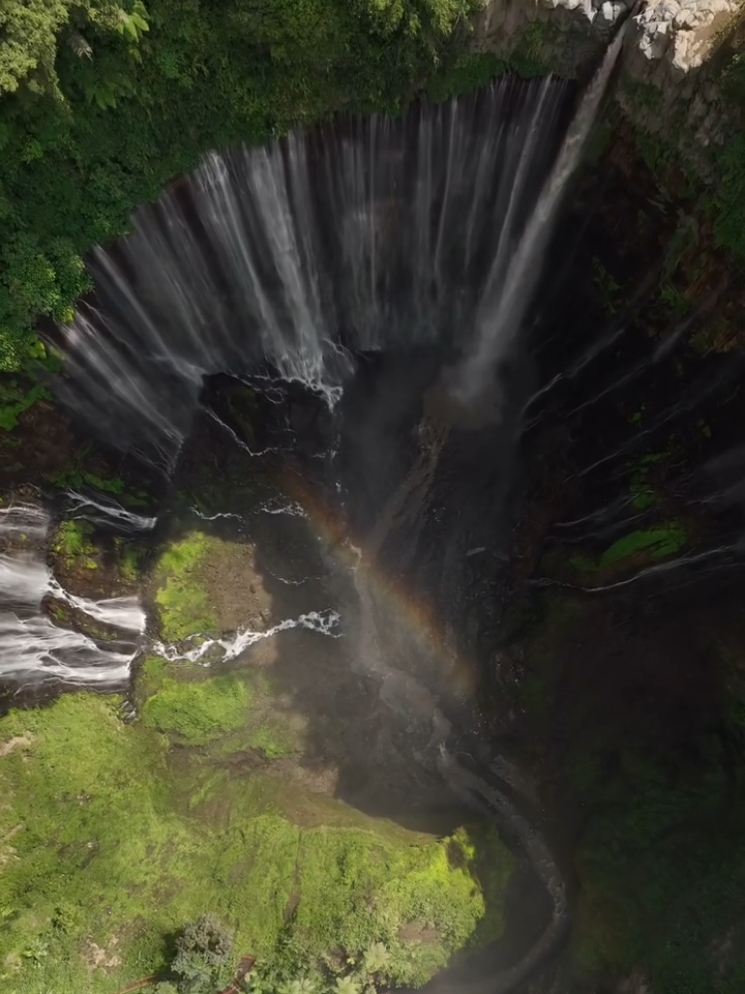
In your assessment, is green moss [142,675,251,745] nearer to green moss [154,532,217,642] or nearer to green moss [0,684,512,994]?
green moss [0,684,512,994]

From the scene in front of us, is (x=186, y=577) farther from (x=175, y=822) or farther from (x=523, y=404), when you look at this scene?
(x=523, y=404)

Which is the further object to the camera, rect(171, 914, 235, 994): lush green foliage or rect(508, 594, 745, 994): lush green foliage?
rect(508, 594, 745, 994): lush green foliage

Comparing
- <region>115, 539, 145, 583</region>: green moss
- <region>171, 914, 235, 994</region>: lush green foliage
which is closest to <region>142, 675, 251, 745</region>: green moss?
<region>115, 539, 145, 583</region>: green moss

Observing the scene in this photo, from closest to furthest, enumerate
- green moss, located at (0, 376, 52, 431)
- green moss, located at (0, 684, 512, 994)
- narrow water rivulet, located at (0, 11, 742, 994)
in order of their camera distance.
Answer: green moss, located at (0, 684, 512, 994) → green moss, located at (0, 376, 52, 431) → narrow water rivulet, located at (0, 11, 742, 994)

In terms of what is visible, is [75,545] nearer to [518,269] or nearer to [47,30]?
[47,30]

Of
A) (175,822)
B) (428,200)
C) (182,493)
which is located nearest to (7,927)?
(175,822)

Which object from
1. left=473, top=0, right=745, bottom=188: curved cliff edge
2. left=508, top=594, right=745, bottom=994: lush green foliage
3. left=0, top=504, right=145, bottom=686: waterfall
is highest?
left=473, top=0, right=745, bottom=188: curved cliff edge
